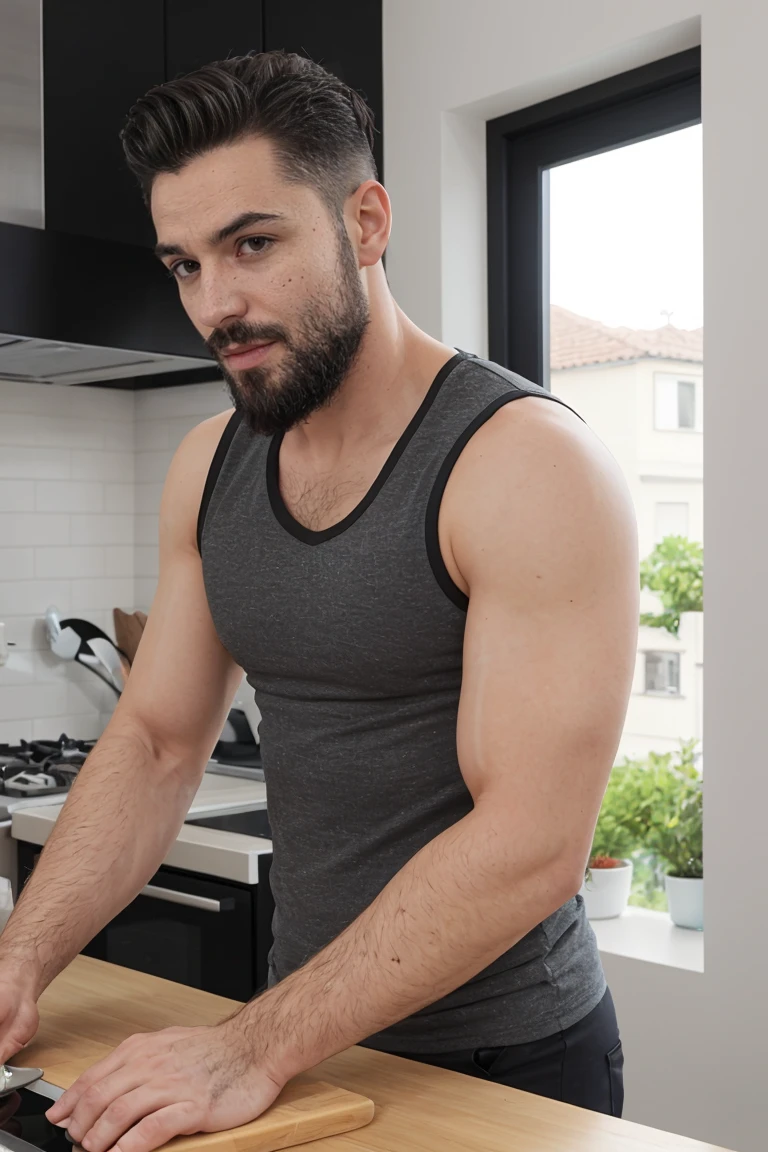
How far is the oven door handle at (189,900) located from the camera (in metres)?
2.39

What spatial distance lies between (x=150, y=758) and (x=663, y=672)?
1936mm

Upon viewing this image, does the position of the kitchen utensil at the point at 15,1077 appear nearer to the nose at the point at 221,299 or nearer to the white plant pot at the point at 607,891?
the nose at the point at 221,299

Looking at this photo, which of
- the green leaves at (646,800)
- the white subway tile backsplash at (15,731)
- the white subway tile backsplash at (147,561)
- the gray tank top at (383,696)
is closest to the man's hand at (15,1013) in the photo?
the gray tank top at (383,696)

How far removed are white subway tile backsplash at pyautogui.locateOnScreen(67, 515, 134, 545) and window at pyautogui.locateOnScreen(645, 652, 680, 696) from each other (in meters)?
1.44

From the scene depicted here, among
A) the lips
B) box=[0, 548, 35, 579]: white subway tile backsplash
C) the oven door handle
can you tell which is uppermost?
the lips

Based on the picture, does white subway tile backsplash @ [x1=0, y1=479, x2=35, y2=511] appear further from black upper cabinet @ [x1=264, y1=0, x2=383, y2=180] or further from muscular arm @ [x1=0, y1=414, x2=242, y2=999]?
muscular arm @ [x1=0, y1=414, x2=242, y2=999]

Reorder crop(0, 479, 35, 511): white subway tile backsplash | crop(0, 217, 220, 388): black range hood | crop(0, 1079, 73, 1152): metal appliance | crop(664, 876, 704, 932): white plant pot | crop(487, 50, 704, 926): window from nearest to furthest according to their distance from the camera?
crop(0, 1079, 73, 1152): metal appliance, crop(0, 217, 220, 388): black range hood, crop(664, 876, 704, 932): white plant pot, crop(487, 50, 704, 926): window, crop(0, 479, 35, 511): white subway tile backsplash

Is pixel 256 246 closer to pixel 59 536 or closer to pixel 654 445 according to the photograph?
pixel 654 445

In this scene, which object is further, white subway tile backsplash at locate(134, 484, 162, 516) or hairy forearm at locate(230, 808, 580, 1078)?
white subway tile backsplash at locate(134, 484, 162, 516)

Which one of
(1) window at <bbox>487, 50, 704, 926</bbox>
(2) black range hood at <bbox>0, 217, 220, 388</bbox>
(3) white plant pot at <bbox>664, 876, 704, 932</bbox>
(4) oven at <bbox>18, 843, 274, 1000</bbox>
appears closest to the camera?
(4) oven at <bbox>18, 843, 274, 1000</bbox>

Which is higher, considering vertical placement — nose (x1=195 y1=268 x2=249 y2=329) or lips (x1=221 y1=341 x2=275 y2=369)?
nose (x1=195 y1=268 x2=249 y2=329)

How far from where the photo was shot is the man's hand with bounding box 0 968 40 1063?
116 centimetres

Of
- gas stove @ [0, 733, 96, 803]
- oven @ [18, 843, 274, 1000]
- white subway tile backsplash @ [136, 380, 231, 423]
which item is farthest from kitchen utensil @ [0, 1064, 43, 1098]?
white subway tile backsplash @ [136, 380, 231, 423]

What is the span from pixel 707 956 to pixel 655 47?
170 centimetres
